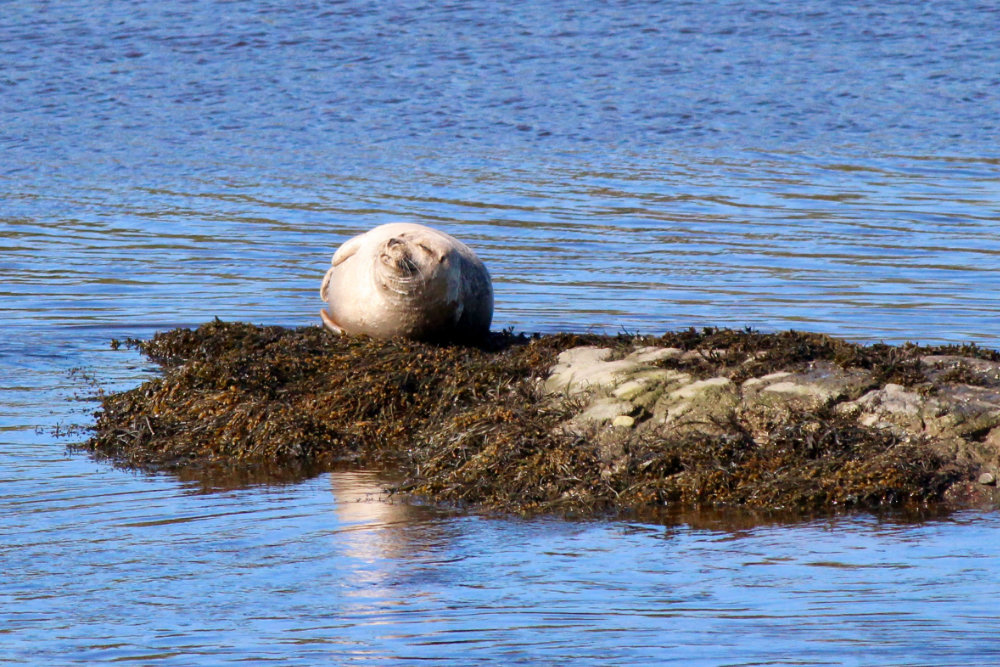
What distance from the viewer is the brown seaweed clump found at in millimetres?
6902

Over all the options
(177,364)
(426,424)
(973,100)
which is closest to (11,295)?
(177,364)

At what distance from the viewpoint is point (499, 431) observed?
7539 millimetres

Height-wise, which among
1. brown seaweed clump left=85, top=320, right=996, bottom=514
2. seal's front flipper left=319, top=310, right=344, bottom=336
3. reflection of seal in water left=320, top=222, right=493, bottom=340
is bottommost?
brown seaweed clump left=85, top=320, right=996, bottom=514

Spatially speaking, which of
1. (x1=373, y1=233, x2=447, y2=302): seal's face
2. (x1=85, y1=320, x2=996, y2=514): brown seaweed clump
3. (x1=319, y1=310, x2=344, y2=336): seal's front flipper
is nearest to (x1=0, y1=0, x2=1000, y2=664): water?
(x1=85, y1=320, x2=996, y2=514): brown seaweed clump

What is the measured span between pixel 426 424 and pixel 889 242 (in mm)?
6583

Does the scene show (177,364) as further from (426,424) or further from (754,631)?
(754,631)

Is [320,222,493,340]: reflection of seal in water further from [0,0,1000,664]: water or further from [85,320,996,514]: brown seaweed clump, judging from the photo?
[0,0,1000,664]: water

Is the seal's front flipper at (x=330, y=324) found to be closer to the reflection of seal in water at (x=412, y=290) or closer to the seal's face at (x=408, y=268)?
the reflection of seal in water at (x=412, y=290)

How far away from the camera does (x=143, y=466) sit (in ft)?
25.5

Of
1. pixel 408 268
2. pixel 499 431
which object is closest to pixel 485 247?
pixel 408 268

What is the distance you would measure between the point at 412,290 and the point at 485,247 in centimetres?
477

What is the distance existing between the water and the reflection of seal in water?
1455 millimetres

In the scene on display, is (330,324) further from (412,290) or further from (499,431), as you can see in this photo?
(499,431)

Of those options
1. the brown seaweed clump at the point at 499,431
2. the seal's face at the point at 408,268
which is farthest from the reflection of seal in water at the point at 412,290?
the brown seaweed clump at the point at 499,431
